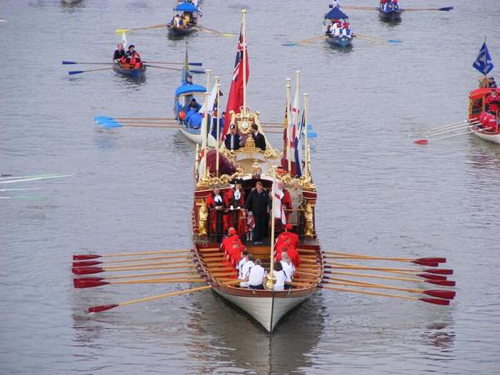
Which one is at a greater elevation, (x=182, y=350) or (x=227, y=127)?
(x=227, y=127)

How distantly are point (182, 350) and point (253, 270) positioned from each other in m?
2.71

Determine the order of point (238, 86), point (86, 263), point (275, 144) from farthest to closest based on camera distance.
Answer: point (275, 144) < point (238, 86) < point (86, 263)

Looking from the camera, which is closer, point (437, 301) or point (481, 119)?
point (437, 301)

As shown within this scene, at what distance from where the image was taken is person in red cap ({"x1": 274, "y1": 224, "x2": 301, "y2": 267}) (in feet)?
112

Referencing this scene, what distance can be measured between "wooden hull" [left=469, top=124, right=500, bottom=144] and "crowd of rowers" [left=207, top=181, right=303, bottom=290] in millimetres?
22276

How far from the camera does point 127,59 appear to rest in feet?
227

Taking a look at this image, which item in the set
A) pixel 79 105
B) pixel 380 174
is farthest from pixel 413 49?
pixel 380 174

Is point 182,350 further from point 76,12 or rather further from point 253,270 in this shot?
point 76,12

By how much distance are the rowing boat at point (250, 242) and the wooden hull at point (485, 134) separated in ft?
64.1

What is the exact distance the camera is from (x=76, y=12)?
9050 centimetres

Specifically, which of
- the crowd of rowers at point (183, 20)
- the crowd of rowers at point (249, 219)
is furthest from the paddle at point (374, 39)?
the crowd of rowers at point (249, 219)

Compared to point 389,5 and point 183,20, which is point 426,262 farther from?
point 389,5

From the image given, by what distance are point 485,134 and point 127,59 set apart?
21.4 m

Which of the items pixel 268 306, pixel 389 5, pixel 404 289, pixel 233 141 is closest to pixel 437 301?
pixel 404 289
